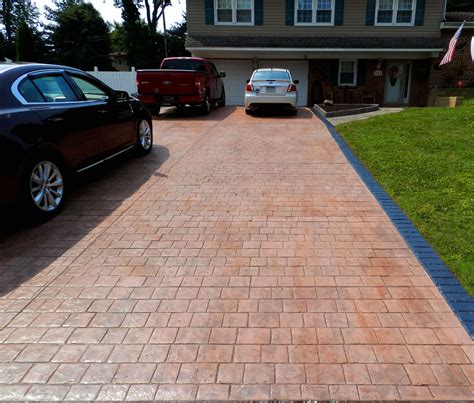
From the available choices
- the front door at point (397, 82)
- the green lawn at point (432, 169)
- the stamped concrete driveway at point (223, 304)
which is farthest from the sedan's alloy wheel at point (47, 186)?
the front door at point (397, 82)

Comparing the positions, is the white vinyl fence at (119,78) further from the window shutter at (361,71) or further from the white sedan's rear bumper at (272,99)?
the window shutter at (361,71)

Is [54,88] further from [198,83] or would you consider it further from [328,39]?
[328,39]

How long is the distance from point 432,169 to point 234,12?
1654 cm

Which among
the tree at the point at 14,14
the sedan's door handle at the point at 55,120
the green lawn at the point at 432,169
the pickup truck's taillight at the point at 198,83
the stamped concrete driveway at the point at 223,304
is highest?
the tree at the point at 14,14

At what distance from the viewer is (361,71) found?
2095 centimetres

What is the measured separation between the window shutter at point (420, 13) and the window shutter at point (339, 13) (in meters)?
3.57

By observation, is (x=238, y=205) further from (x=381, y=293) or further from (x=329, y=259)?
(x=381, y=293)

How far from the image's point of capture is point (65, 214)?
5391 millimetres

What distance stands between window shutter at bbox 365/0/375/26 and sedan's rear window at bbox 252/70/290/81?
896 centimetres

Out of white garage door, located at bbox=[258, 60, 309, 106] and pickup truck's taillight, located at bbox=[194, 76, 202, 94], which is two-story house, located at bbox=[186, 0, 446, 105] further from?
pickup truck's taillight, located at bbox=[194, 76, 202, 94]

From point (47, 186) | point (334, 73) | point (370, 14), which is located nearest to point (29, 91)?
point (47, 186)

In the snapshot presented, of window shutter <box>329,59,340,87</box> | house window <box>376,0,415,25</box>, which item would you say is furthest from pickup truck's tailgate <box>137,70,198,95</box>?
house window <box>376,0,415,25</box>

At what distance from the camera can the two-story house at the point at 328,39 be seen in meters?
19.8

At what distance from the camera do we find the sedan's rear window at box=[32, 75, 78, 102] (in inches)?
209
